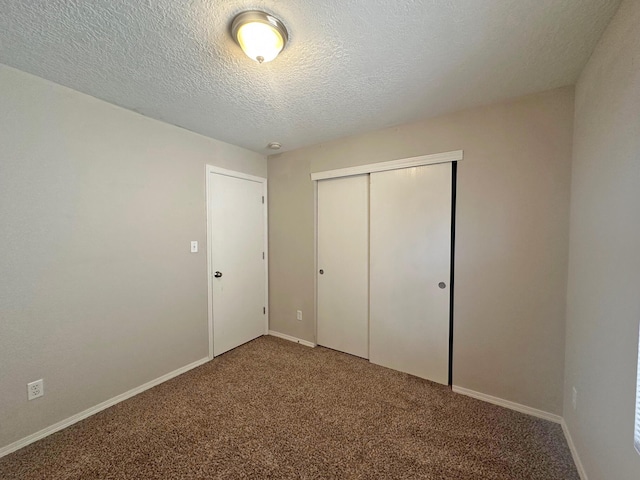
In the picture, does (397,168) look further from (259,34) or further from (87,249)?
(87,249)

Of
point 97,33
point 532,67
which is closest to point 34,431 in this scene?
point 97,33

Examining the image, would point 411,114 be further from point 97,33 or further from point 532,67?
point 97,33

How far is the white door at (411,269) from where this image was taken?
2.24 m

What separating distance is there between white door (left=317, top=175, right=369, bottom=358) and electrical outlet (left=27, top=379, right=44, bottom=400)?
2.30 m

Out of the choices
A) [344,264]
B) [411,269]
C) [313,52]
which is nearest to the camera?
[313,52]

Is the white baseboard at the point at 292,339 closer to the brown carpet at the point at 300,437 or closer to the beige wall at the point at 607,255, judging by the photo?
the brown carpet at the point at 300,437

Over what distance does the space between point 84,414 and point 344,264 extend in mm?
2468

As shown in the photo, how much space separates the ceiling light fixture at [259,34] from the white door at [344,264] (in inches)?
62.2

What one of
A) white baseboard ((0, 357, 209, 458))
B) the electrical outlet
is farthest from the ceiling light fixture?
white baseboard ((0, 357, 209, 458))

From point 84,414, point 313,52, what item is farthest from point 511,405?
point 84,414

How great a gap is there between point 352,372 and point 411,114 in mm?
2466

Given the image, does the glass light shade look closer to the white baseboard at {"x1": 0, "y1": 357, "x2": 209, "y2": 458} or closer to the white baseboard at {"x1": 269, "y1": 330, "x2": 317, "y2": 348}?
the white baseboard at {"x1": 0, "y1": 357, "x2": 209, "y2": 458}

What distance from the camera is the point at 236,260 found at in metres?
3.02

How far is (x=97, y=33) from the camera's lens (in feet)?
4.23
